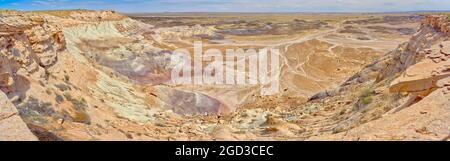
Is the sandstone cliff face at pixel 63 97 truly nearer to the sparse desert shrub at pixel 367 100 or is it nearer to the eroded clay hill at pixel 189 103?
the eroded clay hill at pixel 189 103

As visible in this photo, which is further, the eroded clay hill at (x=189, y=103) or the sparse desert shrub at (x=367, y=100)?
the sparse desert shrub at (x=367, y=100)

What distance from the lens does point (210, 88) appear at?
35781 millimetres

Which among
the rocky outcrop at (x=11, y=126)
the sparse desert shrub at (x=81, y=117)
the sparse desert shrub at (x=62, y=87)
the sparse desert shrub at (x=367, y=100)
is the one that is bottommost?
the sparse desert shrub at (x=81, y=117)

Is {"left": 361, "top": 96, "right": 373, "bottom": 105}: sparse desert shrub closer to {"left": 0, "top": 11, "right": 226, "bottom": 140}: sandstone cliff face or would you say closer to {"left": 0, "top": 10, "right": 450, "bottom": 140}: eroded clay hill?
{"left": 0, "top": 10, "right": 450, "bottom": 140}: eroded clay hill

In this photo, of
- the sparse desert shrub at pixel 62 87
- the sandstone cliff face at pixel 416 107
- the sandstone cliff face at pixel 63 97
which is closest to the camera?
the sandstone cliff face at pixel 416 107

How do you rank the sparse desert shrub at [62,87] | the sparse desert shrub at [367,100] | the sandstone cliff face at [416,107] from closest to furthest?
the sandstone cliff face at [416,107]
the sparse desert shrub at [367,100]
the sparse desert shrub at [62,87]

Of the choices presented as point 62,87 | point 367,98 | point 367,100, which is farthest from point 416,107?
point 62,87

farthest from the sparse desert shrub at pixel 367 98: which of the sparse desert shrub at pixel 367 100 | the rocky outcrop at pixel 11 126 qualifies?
the rocky outcrop at pixel 11 126

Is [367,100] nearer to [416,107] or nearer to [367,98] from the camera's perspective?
[367,98]

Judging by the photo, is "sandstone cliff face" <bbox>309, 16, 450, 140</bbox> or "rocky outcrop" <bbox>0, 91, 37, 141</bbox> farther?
"sandstone cliff face" <bbox>309, 16, 450, 140</bbox>

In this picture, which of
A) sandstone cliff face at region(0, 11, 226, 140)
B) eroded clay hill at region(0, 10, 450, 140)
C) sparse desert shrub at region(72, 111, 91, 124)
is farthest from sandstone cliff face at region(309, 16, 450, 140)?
→ sparse desert shrub at region(72, 111, 91, 124)
